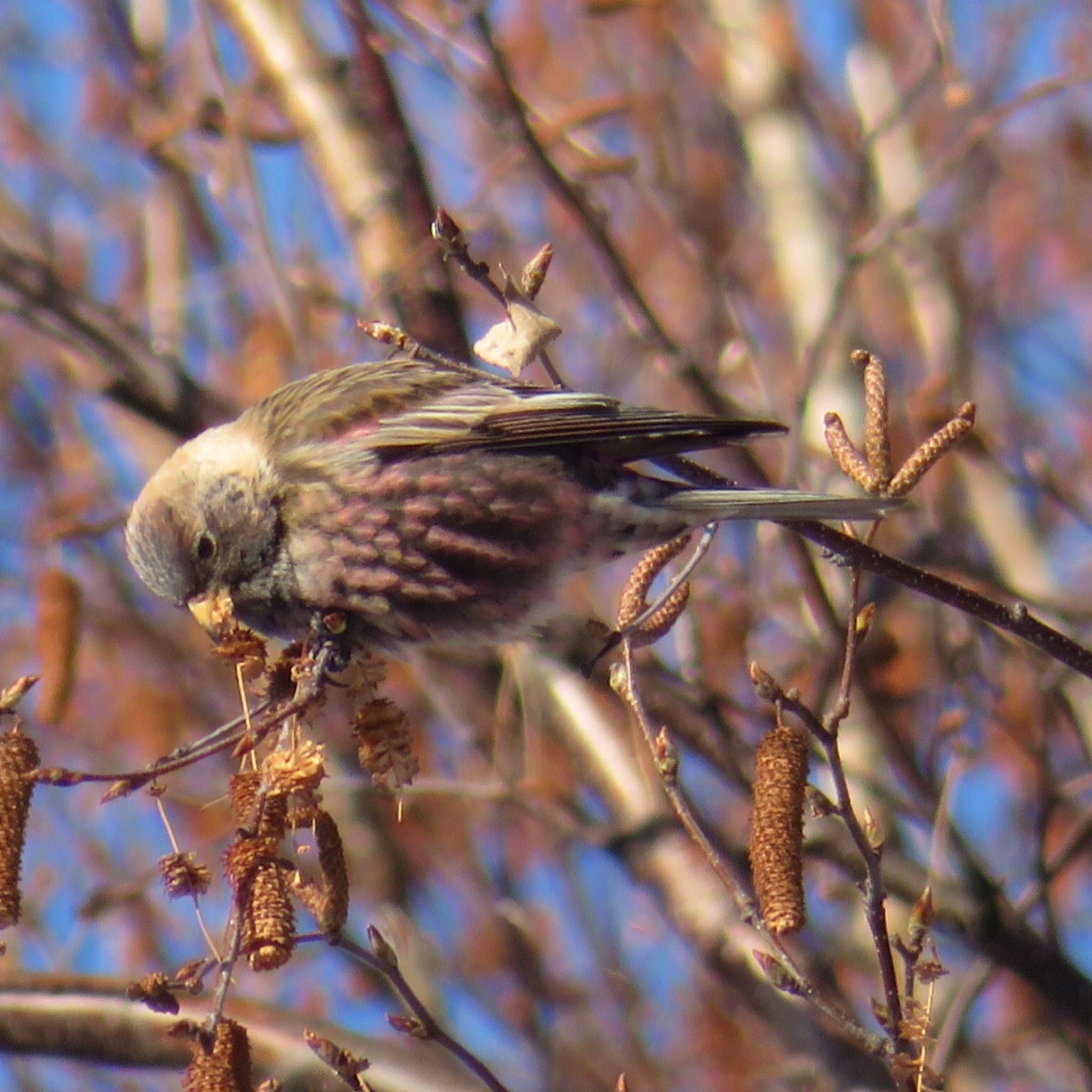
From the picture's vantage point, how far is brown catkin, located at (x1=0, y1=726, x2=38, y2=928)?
239 cm

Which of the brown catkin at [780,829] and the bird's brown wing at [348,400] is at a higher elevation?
the bird's brown wing at [348,400]

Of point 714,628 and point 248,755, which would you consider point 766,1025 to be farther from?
point 248,755

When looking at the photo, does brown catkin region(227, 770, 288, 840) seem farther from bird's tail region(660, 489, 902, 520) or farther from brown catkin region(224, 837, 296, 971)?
bird's tail region(660, 489, 902, 520)

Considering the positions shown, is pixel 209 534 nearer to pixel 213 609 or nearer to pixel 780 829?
pixel 213 609

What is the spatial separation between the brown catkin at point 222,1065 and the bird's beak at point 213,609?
5.02ft

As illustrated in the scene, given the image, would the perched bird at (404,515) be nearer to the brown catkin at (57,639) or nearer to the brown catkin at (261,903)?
the brown catkin at (57,639)

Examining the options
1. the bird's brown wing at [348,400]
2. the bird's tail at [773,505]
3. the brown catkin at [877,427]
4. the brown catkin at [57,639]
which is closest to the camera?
the brown catkin at [877,427]

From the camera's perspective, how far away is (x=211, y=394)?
5.48 meters

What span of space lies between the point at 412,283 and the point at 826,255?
81.9 inches

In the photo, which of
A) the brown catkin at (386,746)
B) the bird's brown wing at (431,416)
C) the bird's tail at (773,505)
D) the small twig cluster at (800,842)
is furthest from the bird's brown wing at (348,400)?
the small twig cluster at (800,842)

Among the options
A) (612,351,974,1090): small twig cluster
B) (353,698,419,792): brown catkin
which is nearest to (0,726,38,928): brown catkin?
(353,698,419,792): brown catkin

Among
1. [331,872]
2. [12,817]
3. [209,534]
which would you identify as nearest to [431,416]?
[209,534]

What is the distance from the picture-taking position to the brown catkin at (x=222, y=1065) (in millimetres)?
2234

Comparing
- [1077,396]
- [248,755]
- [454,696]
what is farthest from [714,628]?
[248,755]
